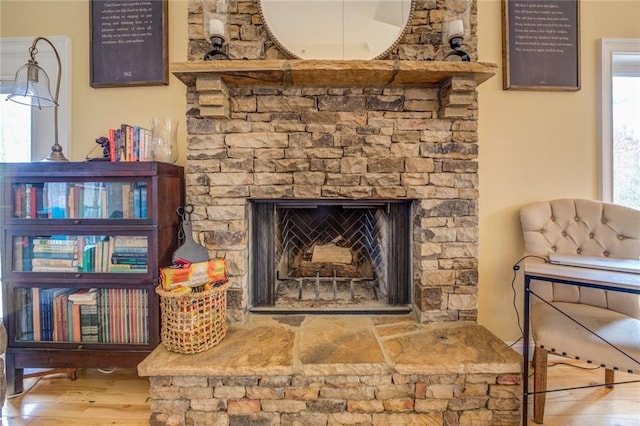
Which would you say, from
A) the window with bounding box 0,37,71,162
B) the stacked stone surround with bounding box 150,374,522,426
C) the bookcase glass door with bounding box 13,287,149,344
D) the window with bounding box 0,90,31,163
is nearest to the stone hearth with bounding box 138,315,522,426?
the stacked stone surround with bounding box 150,374,522,426

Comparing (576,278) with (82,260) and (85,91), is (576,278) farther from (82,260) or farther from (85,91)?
(85,91)

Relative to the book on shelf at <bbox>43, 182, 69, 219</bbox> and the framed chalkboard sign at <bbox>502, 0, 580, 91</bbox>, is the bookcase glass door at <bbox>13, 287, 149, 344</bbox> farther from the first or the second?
the framed chalkboard sign at <bbox>502, 0, 580, 91</bbox>

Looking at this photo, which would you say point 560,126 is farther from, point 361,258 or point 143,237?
point 143,237

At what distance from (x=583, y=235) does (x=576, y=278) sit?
728 mm

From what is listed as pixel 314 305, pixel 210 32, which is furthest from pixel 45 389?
pixel 210 32

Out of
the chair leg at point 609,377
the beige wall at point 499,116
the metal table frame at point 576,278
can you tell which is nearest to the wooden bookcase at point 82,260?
the beige wall at point 499,116

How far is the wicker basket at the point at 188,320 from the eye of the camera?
4.20ft

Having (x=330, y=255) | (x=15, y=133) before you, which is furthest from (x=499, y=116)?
(x=15, y=133)

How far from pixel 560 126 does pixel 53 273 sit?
9.90ft

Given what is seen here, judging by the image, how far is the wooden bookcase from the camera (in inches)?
56.2

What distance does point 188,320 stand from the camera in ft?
4.23

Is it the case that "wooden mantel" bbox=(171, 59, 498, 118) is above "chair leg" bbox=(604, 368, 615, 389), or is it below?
above

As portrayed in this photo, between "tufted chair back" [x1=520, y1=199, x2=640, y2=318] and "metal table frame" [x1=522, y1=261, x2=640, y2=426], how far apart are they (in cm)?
47

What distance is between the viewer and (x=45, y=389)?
5.11ft
